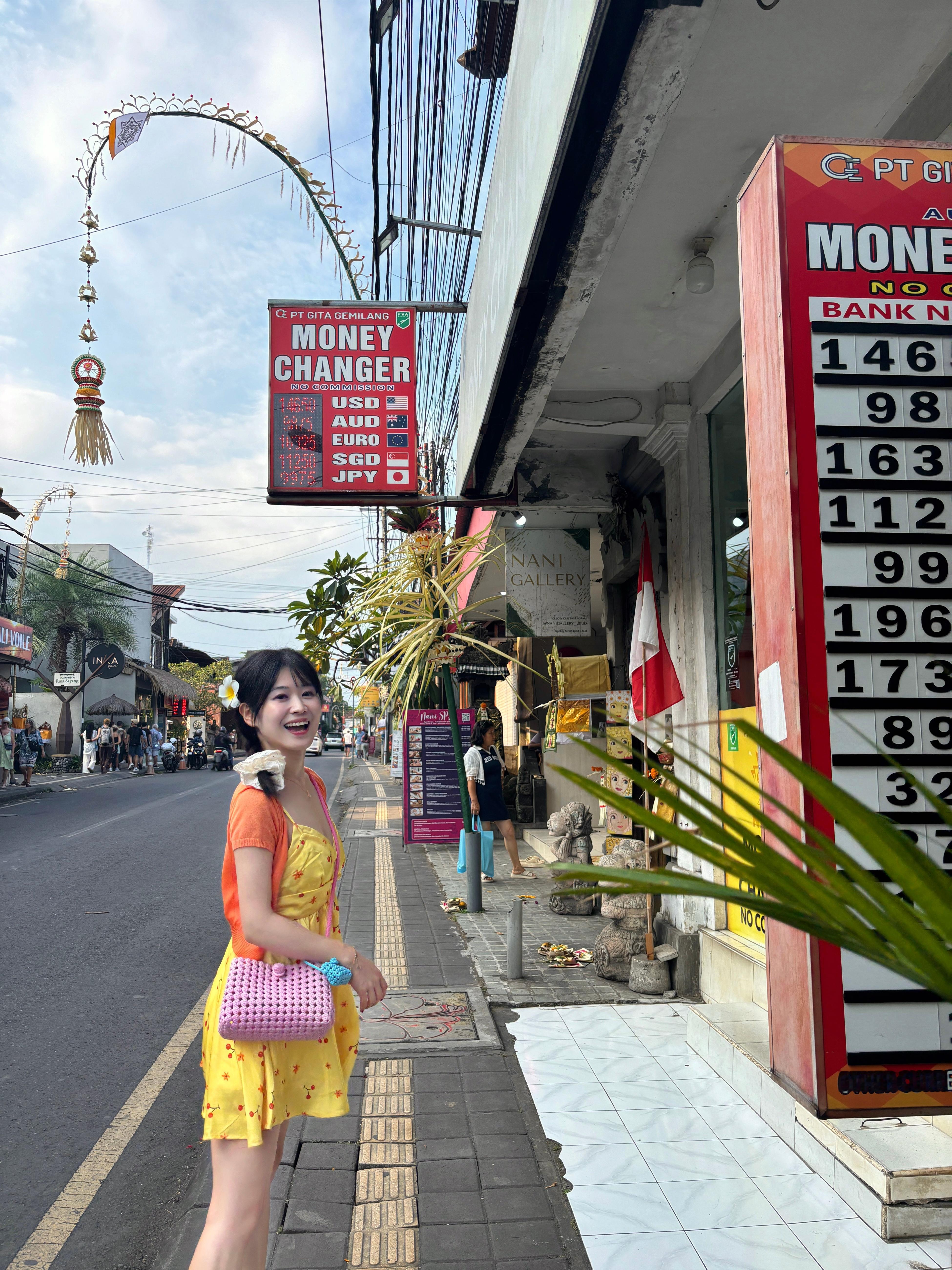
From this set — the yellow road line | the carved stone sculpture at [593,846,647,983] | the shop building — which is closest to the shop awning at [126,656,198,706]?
the shop building

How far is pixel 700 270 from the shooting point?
443 cm

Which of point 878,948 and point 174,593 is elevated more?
point 174,593

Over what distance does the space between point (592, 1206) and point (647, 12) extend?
355 cm

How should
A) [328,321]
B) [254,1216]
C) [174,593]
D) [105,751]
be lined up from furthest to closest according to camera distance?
[174,593] < [105,751] < [328,321] < [254,1216]

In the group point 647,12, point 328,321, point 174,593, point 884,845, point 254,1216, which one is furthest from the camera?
point 174,593

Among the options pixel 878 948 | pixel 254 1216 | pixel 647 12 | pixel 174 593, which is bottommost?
pixel 254 1216

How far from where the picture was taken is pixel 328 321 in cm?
705

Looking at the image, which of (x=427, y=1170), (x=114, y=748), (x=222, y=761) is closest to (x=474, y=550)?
(x=427, y=1170)

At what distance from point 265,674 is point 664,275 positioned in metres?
3.30

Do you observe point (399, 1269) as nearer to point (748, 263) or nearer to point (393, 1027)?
point (393, 1027)

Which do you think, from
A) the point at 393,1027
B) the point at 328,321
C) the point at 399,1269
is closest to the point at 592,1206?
the point at 399,1269

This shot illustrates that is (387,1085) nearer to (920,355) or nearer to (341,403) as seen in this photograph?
(920,355)

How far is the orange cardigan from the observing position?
2117mm

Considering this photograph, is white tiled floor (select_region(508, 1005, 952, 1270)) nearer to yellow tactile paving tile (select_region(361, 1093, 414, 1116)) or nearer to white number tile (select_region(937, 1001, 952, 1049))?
yellow tactile paving tile (select_region(361, 1093, 414, 1116))
